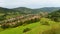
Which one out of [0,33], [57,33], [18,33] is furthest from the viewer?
[0,33]

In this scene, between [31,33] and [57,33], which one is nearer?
[57,33]

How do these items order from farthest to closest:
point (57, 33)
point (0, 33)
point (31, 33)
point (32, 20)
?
point (32, 20) < point (0, 33) < point (31, 33) < point (57, 33)

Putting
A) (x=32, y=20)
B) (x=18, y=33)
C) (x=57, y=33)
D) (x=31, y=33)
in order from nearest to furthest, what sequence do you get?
(x=57, y=33) < (x=31, y=33) < (x=18, y=33) < (x=32, y=20)

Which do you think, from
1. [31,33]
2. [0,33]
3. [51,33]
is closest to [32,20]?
[0,33]

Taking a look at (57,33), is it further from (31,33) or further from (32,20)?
(32,20)

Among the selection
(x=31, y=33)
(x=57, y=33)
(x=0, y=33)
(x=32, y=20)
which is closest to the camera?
(x=57, y=33)

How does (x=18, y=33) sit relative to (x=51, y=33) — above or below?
below

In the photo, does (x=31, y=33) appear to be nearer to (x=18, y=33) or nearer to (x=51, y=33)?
(x=18, y=33)

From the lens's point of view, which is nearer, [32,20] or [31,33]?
[31,33]

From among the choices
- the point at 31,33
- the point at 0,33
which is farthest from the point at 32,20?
the point at 31,33
